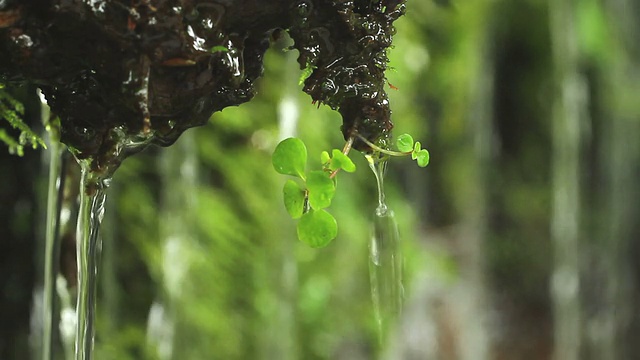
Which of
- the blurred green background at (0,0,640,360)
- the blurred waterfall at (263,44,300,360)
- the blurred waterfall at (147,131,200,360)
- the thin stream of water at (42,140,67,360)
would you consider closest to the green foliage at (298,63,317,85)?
the thin stream of water at (42,140,67,360)

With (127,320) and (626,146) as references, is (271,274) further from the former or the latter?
(626,146)

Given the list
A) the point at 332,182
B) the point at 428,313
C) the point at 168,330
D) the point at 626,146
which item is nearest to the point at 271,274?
the point at 168,330

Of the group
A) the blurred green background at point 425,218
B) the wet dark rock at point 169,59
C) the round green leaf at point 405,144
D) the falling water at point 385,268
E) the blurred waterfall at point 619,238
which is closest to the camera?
the wet dark rock at point 169,59

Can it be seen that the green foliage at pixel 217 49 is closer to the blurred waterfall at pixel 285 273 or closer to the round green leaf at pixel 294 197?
the round green leaf at pixel 294 197

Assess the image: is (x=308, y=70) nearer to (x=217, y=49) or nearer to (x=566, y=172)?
(x=217, y=49)

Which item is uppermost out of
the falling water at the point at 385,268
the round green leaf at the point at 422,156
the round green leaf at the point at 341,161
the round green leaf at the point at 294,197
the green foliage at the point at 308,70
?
the green foliage at the point at 308,70

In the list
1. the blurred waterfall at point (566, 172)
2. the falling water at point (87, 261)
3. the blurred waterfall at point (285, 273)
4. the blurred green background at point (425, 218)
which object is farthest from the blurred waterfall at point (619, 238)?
the falling water at point (87, 261)

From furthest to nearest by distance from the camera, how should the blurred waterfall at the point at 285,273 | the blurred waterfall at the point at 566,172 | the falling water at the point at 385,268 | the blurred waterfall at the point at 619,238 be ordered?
the blurred waterfall at the point at 619,238 < the blurred waterfall at the point at 566,172 < the blurred waterfall at the point at 285,273 < the falling water at the point at 385,268
